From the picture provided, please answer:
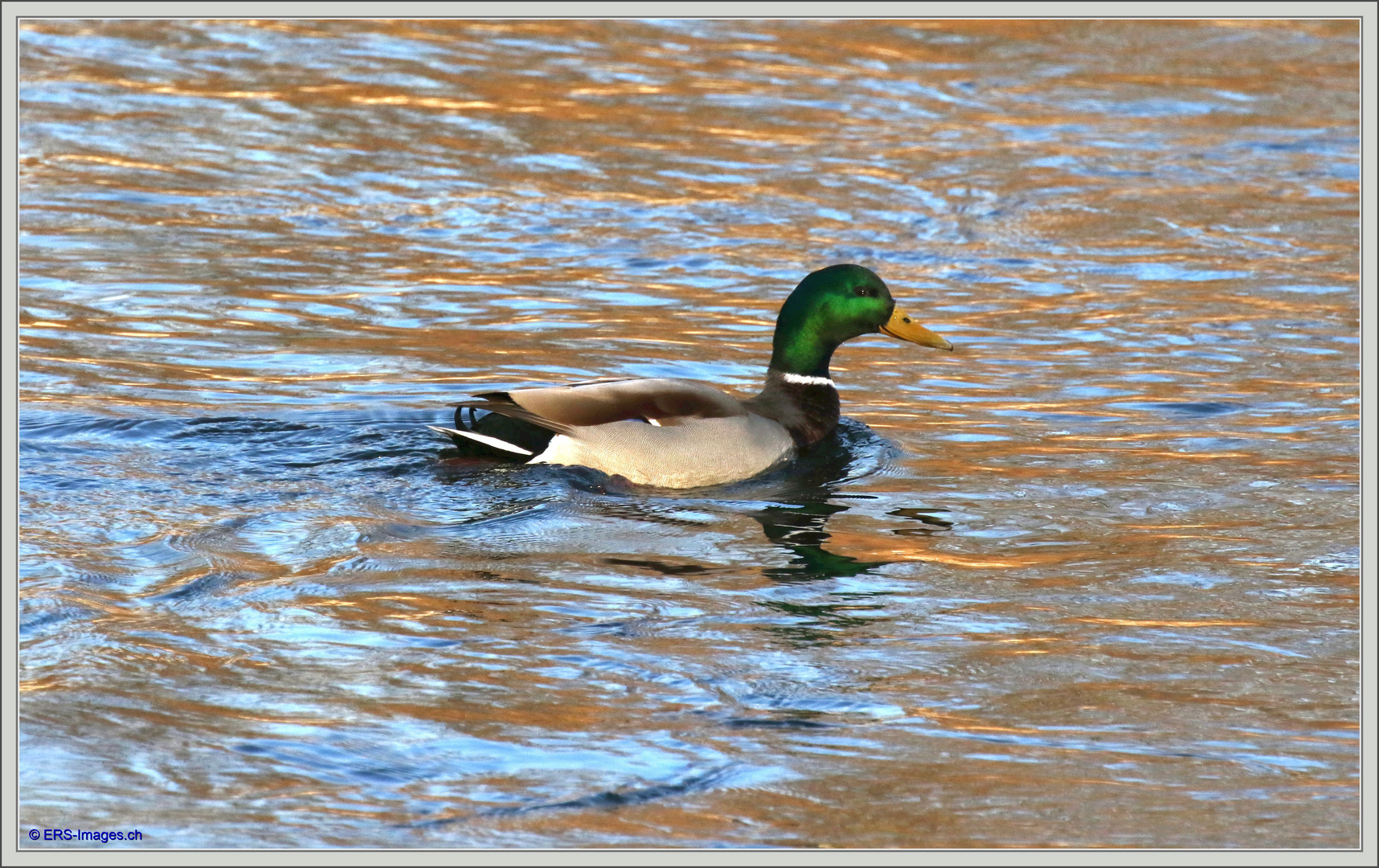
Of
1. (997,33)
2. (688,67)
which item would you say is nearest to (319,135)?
(688,67)

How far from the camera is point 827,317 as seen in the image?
28.6 ft

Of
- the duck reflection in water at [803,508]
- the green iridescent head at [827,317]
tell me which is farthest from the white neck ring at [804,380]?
the duck reflection in water at [803,508]

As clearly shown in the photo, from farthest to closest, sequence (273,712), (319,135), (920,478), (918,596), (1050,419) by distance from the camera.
Result: (319,135) → (1050,419) → (920,478) → (918,596) → (273,712)

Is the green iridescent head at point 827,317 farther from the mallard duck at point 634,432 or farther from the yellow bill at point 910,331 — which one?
the mallard duck at point 634,432

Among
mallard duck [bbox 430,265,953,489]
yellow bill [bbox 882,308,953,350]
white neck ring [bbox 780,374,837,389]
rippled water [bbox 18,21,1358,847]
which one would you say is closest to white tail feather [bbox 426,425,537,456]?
mallard duck [bbox 430,265,953,489]

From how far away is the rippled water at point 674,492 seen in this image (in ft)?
15.5

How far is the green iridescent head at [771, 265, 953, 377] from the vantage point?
866 centimetres

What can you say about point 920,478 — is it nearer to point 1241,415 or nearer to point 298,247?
point 1241,415

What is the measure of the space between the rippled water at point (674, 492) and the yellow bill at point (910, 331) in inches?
14.4

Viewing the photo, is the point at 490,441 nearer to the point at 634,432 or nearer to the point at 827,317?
the point at 634,432

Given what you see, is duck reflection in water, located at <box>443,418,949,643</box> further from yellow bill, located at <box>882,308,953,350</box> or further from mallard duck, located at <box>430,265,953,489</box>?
yellow bill, located at <box>882,308,953,350</box>

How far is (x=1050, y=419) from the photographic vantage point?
865 centimetres

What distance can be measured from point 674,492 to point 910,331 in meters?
1.78

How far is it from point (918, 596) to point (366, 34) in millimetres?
11940
